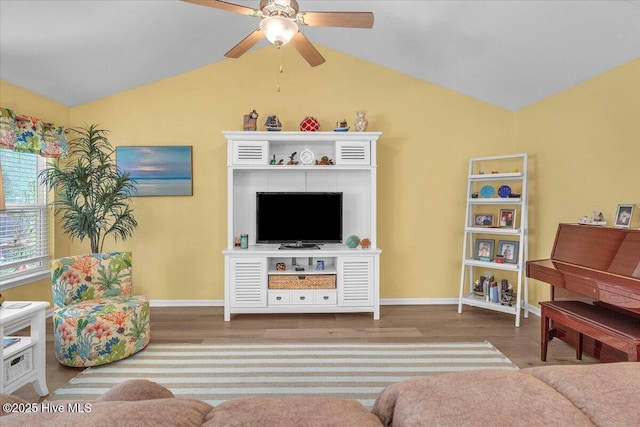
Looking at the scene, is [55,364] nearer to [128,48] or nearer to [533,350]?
[128,48]

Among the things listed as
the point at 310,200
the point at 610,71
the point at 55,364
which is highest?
the point at 610,71

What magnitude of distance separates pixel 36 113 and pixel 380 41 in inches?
146

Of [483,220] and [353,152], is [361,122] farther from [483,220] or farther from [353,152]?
[483,220]

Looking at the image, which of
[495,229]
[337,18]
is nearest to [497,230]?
[495,229]

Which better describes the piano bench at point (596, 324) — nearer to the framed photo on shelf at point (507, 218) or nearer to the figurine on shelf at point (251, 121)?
the framed photo on shelf at point (507, 218)

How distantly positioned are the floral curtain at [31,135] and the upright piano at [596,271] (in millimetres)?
4748

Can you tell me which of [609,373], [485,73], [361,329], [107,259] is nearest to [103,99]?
[107,259]

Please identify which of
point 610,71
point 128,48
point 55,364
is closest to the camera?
point 55,364

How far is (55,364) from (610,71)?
16.8 feet

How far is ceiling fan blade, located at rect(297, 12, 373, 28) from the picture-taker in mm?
2040

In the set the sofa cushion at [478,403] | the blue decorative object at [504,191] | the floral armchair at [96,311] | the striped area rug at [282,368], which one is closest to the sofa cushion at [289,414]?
the sofa cushion at [478,403]

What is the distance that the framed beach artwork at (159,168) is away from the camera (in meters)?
4.09

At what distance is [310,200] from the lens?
3945 millimetres

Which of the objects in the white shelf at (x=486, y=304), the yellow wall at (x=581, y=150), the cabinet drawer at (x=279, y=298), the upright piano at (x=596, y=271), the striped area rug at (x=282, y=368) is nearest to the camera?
the upright piano at (x=596, y=271)
